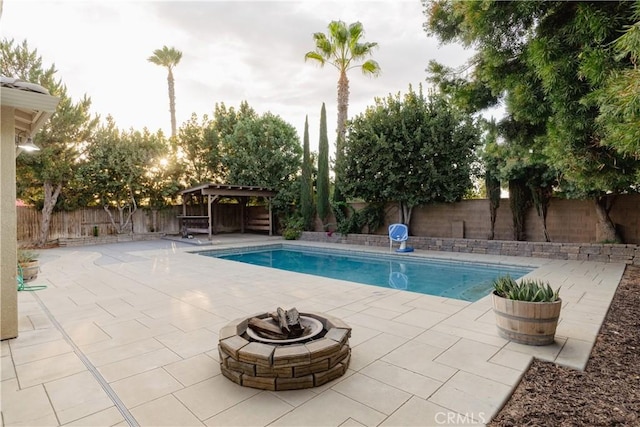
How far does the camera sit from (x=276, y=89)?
531 inches

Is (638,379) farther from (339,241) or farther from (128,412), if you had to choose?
(339,241)

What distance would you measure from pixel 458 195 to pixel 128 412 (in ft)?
32.4

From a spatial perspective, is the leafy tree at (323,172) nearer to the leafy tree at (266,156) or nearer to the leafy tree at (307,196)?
the leafy tree at (307,196)

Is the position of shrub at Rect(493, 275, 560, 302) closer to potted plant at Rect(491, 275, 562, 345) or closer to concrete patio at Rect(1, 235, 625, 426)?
potted plant at Rect(491, 275, 562, 345)

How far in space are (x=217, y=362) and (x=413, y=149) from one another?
8723 millimetres

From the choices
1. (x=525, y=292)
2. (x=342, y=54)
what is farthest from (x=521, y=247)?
(x=342, y=54)

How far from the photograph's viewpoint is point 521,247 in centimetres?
871

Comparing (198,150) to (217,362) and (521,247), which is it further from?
(217,362)

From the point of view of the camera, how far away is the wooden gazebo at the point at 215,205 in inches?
492

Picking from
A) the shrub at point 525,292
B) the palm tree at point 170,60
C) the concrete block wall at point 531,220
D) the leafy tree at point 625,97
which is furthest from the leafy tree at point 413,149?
the palm tree at point 170,60

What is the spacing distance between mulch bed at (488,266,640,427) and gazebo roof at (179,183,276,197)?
11181 millimetres

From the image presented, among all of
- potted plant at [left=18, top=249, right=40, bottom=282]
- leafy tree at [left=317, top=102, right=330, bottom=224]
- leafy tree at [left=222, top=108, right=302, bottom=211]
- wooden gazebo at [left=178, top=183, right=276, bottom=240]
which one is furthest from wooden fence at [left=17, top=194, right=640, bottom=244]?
potted plant at [left=18, top=249, right=40, bottom=282]

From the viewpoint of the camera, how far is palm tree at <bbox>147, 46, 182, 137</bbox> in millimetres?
19406

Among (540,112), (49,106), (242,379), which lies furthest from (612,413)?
(49,106)
